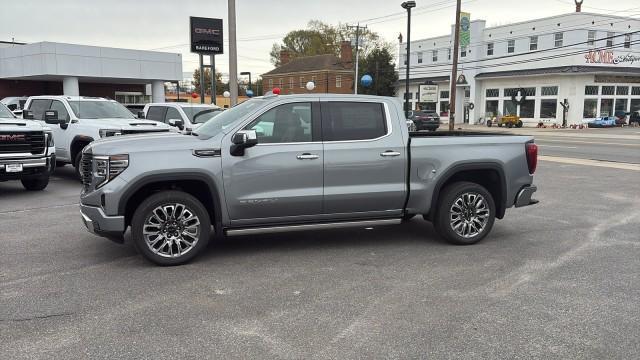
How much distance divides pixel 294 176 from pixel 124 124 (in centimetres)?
695

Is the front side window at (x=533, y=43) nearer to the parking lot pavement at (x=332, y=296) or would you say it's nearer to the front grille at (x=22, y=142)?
the parking lot pavement at (x=332, y=296)

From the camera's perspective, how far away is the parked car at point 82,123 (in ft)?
37.7

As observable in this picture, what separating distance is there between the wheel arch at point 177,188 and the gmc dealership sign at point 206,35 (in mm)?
19794

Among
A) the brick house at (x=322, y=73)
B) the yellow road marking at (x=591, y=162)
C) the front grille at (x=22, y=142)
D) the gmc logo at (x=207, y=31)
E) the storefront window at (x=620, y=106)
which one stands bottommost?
the yellow road marking at (x=591, y=162)

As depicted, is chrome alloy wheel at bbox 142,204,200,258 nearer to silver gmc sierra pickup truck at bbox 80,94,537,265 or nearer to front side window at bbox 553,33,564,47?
silver gmc sierra pickup truck at bbox 80,94,537,265

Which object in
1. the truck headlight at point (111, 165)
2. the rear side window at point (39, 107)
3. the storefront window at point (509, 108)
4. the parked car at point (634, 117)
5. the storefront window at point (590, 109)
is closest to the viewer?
the truck headlight at point (111, 165)

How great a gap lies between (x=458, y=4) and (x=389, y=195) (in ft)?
95.3

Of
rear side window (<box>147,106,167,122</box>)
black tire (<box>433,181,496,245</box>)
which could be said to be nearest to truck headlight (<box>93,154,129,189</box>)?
black tire (<box>433,181,496,245</box>)

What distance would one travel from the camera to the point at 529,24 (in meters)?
49.9

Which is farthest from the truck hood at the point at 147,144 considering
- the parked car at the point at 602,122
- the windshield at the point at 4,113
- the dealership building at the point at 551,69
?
the parked car at the point at 602,122

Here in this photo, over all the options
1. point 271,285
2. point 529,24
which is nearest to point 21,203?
point 271,285

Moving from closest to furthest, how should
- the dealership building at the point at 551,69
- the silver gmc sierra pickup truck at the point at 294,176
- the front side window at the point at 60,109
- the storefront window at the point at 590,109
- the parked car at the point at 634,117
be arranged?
the silver gmc sierra pickup truck at the point at 294,176 < the front side window at the point at 60,109 < the dealership building at the point at 551,69 < the storefront window at the point at 590,109 < the parked car at the point at 634,117

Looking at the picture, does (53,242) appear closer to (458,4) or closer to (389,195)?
(389,195)

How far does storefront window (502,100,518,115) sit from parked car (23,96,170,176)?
45.6 metres
